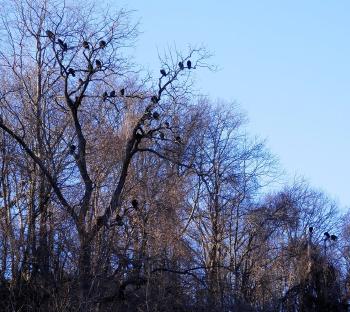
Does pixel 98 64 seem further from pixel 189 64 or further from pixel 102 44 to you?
pixel 189 64

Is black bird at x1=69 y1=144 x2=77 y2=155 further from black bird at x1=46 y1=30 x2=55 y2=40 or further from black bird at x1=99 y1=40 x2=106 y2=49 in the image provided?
black bird at x1=46 y1=30 x2=55 y2=40

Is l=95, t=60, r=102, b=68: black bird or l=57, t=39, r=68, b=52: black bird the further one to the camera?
l=95, t=60, r=102, b=68: black bird

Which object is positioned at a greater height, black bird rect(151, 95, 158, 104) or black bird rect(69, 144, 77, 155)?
black bird rect(151, 95, 158, 104)

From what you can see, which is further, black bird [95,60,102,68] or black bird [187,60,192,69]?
black bird [187,60,192,69]

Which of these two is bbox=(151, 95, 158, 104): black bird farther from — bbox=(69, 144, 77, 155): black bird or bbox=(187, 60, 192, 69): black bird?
bbox=(69, 144, 77, 155): black bird

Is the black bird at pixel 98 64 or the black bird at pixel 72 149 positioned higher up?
the black bird at pixel 98 64

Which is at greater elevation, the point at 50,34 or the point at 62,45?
the point at 50,34

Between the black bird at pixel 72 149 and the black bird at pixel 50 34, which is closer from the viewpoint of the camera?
the black bird at pixel 50 34

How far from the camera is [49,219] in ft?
69.6

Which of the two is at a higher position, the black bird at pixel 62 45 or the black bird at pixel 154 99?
the black bird at pixel 62 45

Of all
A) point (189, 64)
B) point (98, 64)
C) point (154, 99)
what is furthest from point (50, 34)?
point (189, 64)

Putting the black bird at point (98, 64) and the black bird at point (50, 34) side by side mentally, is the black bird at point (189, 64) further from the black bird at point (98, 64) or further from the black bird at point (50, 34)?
the black bird at point (50, 34)

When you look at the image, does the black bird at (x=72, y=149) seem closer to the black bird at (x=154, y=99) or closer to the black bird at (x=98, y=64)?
the black bird at (x=98, y=64)

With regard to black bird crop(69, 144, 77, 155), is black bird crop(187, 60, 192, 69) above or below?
above
